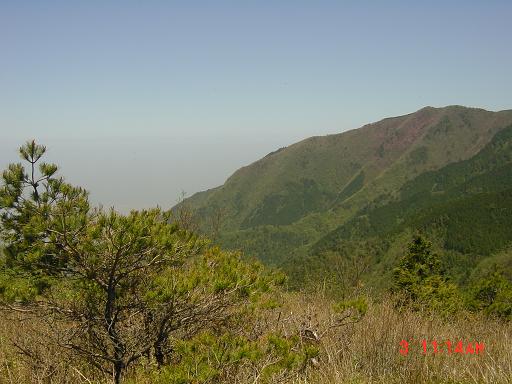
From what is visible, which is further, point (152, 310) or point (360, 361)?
point (360, 361)

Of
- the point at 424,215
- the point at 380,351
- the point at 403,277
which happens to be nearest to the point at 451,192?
the point at 424,215

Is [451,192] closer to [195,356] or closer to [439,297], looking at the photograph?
[439,297]

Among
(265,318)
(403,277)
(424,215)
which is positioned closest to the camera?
(265,318)

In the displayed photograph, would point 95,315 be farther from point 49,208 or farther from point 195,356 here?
point 195,356

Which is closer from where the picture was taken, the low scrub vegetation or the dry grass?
the low scrub vegetation

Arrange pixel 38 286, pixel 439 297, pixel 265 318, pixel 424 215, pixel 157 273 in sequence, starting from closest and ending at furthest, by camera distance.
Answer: pixel 38 286 → pixel 157 273 → pixel 265 318 → pixel 439 297 → pixel 424 215

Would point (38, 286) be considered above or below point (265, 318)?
above

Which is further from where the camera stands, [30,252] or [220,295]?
[220,295]

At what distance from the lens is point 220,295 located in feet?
18.4

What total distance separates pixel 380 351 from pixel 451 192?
659 feet

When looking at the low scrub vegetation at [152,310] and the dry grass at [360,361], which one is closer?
the low scrub vegetation at [152,310]

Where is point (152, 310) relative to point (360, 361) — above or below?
above

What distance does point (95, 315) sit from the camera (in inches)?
226

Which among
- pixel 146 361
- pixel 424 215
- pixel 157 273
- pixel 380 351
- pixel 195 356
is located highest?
pixel 157 273
